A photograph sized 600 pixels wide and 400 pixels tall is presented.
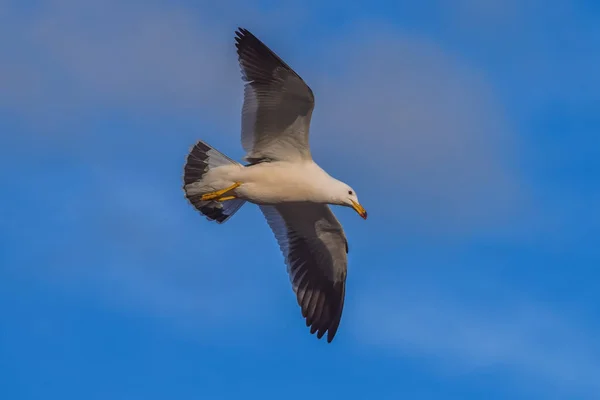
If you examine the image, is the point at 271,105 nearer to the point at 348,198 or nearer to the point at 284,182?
the point at 284,182

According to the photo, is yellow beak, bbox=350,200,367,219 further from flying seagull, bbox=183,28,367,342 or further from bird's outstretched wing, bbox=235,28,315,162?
bird's outstretched wing, bbox=235,28,315,162

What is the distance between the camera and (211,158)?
14.5 meters

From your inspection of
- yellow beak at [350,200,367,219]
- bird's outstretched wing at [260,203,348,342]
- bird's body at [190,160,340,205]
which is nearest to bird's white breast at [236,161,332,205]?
bird's body at [190,160,340,205]

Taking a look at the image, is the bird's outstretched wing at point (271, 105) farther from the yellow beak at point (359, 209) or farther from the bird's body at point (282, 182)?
the yellow beak at point (359, 209)

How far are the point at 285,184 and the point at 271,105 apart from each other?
106 centimetres

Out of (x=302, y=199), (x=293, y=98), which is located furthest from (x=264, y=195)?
(x=293, y=98)

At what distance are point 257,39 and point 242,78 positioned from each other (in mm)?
522

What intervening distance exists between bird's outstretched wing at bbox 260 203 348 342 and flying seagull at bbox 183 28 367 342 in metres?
0.01

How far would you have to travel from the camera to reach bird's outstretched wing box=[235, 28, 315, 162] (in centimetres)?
1327

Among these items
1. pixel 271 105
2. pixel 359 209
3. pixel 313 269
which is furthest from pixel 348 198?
pixel 313 269

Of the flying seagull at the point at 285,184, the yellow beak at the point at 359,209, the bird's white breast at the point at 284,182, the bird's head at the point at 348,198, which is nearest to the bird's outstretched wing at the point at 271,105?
the flying seagull at the point at 285,184

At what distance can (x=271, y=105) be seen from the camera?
13.4m

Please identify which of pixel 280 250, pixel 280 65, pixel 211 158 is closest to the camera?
pixel 280 65

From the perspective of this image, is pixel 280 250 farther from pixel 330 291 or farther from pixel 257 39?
pixel 257 39
